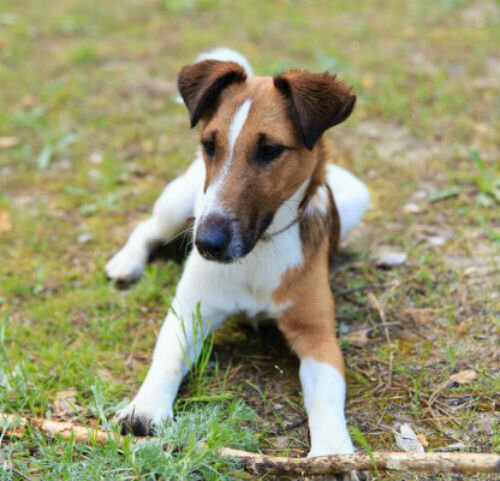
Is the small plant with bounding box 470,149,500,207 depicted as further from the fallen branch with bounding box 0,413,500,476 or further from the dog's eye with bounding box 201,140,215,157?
the fallen branch with bounding box 0,413,500,476

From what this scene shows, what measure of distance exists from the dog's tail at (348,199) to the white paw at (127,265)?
147 centimetres

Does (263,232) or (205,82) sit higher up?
(205,82)

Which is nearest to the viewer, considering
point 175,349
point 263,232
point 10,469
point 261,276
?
point 10,469

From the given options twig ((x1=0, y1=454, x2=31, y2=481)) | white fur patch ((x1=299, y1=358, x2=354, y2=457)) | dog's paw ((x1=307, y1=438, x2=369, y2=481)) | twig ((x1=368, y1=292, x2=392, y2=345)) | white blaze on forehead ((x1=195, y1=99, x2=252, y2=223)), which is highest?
white blaze on forehead ((x1=195, y1=99, x2=252, y2=223))

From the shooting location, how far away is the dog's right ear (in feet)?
11.8

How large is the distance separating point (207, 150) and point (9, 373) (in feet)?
5.22

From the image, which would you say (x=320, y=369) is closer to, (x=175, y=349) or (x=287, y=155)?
(x=175, y=349)

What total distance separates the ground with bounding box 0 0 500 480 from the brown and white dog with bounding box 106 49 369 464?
19cm

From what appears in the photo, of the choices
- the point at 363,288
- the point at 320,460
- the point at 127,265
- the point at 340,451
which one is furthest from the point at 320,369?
the point at 127,265

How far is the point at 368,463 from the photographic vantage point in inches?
106

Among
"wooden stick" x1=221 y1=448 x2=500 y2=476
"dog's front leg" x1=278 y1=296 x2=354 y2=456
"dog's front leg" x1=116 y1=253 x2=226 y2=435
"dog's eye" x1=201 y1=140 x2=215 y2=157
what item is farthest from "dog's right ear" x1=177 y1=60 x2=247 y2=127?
"wooden stick" x1=221 y1=448 x2=500 y2=476

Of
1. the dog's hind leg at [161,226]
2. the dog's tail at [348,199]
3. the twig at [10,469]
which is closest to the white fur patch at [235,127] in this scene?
the dog's hind leg at [161,226]

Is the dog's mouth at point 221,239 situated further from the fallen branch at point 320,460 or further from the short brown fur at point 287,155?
the fallen branch at point 320,460

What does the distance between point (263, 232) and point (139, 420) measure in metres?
1.14
